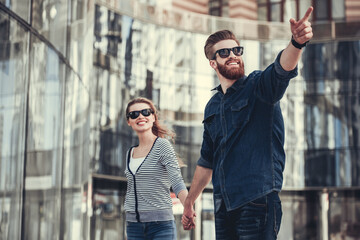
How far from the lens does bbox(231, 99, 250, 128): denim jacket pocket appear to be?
14.1 feet

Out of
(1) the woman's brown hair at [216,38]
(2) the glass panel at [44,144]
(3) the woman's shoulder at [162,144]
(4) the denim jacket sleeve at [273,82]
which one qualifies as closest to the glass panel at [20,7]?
(2) the glass panel at [44,144]

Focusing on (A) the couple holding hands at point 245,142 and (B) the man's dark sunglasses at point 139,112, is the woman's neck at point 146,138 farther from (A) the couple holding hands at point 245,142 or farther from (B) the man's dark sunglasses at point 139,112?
(A) the couple holding hands at point 245,142

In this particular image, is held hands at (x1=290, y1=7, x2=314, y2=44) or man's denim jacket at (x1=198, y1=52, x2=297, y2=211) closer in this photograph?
held hands at (x1=290, y1=7, x2=314, y2=44)

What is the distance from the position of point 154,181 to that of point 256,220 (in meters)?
1.89

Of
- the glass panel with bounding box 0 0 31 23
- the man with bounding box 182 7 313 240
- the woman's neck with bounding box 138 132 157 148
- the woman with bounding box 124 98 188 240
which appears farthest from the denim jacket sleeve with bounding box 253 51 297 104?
the glass panel with bounding box 0 0 31 23

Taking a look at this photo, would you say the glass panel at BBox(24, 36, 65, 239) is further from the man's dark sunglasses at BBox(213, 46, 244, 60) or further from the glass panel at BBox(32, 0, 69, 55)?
the man's dark sunglasses at BBox(213, 46, 244, 60)

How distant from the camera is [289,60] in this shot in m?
3.88

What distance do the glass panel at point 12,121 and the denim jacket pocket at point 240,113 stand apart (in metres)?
4.41

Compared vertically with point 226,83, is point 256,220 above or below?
below

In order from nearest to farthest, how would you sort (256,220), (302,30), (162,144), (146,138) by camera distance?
(302,30) < (256,220) < (162,144) < (146,138)

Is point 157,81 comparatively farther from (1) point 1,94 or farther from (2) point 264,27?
(1) point 1,94

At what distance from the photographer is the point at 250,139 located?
4.24 m

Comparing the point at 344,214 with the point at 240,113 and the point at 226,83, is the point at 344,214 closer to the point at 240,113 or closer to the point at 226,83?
the point at 226,83

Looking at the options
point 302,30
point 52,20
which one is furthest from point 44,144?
point 302,30
